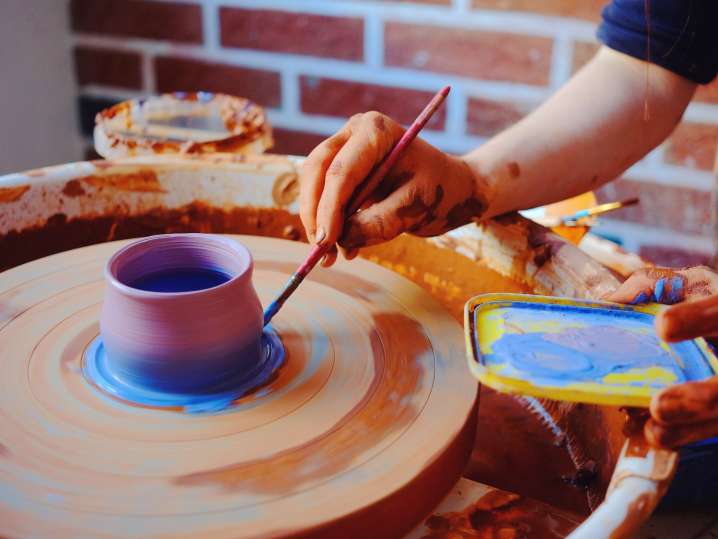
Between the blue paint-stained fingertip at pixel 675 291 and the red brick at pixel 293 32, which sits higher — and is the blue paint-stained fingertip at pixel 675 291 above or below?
below

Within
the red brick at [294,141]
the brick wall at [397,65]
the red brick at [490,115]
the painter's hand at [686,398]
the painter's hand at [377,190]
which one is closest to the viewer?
the painter's hand at [686,398]

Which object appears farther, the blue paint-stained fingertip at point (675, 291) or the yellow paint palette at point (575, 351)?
the blue paint-stained fingertip at point (675, 291)

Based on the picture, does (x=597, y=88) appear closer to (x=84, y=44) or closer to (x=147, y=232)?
(x=147, y=232)

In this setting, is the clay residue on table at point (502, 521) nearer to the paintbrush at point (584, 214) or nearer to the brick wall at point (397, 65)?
the paintbrush at point (584, 214)

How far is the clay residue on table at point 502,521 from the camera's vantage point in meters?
0.79

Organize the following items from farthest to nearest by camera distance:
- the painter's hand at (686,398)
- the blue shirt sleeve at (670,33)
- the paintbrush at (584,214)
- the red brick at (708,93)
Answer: the red brick at (708,93), the paintbrush at (584,214), the blue shirt sleeve at (670,33), the painter's hand at (686,398)

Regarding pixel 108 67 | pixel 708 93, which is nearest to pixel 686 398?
pixel 708 93

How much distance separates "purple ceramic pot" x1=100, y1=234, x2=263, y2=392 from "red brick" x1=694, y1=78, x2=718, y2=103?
1.45m

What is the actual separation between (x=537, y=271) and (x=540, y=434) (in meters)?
0.22

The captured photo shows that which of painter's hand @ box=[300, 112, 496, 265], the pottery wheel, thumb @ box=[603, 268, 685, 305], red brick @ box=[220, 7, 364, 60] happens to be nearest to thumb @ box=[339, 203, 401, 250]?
painter's hand @ box=[300, 112, 496, 265]

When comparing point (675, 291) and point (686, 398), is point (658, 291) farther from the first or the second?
point (686, 398)

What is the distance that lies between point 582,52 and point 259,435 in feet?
5.13

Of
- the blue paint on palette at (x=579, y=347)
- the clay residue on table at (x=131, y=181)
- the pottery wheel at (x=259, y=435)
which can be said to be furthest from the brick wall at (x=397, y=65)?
the blue paint on palette at (x=579, y=347)

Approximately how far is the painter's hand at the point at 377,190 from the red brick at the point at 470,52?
44.3 inches
